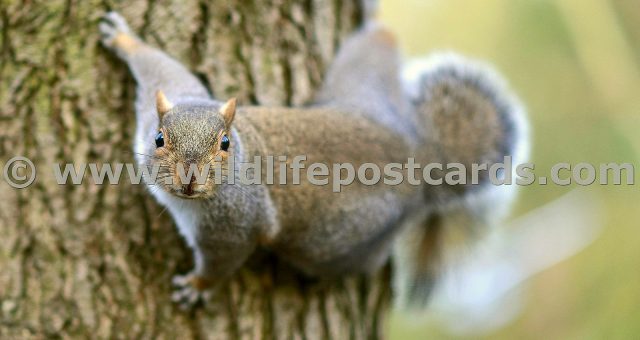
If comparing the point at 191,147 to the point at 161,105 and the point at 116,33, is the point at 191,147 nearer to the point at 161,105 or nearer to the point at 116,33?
the point at 161,105

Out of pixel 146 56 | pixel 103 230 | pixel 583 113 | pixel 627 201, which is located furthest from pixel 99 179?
pixel 583 113

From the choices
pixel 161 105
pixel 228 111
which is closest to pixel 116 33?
pixel 161 105

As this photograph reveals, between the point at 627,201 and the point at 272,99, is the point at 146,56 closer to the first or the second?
the point at 272,99

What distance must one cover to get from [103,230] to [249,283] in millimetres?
535

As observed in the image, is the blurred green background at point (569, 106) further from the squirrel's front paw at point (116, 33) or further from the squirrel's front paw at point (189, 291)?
the squirrel's front paw at point (116, 33)

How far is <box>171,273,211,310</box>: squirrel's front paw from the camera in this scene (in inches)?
91.6

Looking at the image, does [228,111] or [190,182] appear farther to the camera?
[228,111]

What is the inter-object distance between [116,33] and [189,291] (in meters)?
0.91

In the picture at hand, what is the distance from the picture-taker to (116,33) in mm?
2387

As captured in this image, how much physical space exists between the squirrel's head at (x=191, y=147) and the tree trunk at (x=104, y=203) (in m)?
0.39

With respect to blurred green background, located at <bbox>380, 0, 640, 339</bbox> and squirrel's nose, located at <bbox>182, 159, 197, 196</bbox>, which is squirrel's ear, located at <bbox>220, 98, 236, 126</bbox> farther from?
blurred green background, located at <bbox>380, 0, 640, 339</bbox>

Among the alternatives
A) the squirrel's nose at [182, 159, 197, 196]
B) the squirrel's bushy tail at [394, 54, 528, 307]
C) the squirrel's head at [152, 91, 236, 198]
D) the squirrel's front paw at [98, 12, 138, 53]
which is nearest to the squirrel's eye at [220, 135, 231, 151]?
the squirrel's head at [152, 91, 236, 198]

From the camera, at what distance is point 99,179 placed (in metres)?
2.34

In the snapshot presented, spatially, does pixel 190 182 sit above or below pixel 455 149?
below
